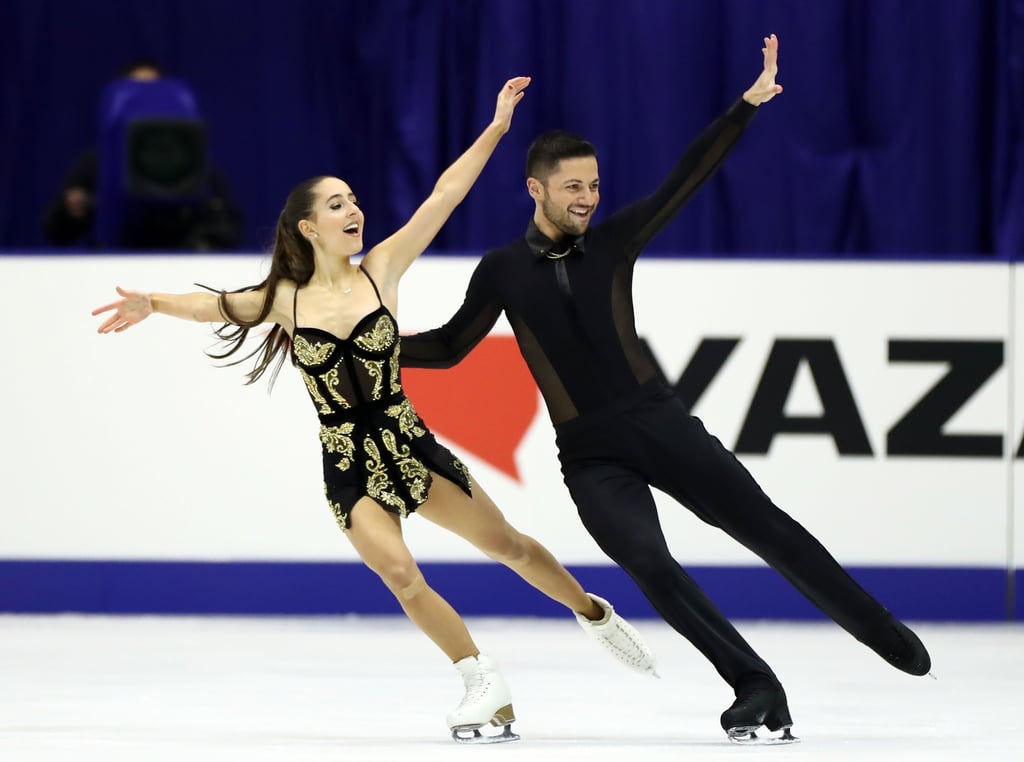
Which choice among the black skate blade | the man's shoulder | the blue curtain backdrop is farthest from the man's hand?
the blue curtain backdrop

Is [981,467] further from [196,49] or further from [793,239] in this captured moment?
[196,49]

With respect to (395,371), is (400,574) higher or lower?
lower

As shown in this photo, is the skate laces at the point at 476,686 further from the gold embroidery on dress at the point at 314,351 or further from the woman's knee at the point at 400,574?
the gold embroidery on dress at the point at 314,351

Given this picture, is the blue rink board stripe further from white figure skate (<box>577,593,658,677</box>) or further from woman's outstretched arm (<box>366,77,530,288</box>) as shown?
woman's outstretched arm (<box>366,77,530,288</box>)

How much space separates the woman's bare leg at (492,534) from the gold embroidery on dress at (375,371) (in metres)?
0.23

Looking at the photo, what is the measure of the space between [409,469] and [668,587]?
0.62 metres

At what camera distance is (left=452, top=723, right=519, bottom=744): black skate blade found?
3.97m

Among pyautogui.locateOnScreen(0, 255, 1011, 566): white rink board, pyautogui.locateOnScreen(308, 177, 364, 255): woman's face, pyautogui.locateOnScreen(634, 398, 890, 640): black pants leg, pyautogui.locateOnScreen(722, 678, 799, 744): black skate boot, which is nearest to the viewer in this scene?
pyautogui.locateOnScreen(722, 678, 799, 744): black skate boot

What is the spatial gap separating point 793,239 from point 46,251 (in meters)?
2.88

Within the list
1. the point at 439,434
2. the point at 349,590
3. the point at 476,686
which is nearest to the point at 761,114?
the point at 439,434

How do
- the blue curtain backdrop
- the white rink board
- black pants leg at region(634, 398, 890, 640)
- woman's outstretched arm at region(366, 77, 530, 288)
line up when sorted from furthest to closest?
the blue curtain backdrop
the white rink board
woman's outstretched arm at region(366, 77, 530, 288)
black pants leg at region(634, 398, 890, 640)

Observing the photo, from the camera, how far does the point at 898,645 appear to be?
396cm

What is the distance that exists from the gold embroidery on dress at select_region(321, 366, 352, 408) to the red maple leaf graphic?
2094 millimetres

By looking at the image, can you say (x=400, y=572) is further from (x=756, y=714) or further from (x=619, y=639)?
(x=756, y=714)
